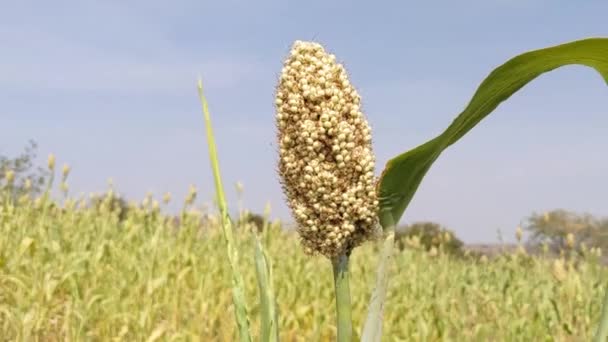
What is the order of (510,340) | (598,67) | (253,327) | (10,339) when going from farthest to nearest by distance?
(510,340) < (253,327) < (10,339) < (598,67)

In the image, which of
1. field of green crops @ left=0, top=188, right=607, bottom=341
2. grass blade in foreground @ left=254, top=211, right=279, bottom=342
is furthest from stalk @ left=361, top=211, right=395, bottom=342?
field of green crops @ left=0, top=188, right=607, bottom=341

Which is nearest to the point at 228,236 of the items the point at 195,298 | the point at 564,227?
the point at 195,298

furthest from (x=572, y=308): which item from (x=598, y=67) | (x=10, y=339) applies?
(x=598, y=67)

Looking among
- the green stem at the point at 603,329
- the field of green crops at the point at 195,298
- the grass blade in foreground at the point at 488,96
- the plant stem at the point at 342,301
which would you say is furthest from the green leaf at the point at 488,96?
the field of green crops at the point at 195,298

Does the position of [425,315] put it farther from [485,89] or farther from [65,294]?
[485,89]

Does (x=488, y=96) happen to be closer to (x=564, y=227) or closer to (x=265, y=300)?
(x=265, y=300)

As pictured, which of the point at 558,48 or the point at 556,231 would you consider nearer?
the point at 558,48
